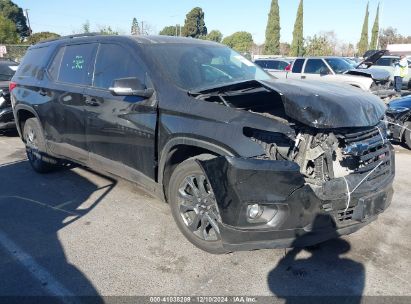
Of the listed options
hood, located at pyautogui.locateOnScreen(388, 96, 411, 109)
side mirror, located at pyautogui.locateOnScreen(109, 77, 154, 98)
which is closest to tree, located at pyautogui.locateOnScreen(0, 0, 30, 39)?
hood, located at pyautogui.locateOnScreen(388, 96, 411, 109)

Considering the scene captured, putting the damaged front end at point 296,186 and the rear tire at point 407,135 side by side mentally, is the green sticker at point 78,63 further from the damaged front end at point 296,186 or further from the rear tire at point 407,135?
the rear tire at point 407,135

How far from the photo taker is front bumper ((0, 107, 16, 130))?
7993mm

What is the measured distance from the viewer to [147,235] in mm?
3816

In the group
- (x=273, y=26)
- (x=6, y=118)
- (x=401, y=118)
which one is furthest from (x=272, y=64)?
(x=273, y=26)

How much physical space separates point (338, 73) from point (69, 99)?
10.4 metres

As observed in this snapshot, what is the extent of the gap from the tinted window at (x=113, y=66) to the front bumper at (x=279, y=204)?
1532 mm

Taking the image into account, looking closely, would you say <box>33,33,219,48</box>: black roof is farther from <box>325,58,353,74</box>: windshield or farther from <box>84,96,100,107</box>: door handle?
<box>325,58,353,74</box>: windshield

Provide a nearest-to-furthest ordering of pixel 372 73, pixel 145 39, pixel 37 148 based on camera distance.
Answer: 1. pixel 145 39
2. pixel 37 148
3. pixel 372 73

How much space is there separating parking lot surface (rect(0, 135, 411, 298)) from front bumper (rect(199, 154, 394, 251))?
0.35m

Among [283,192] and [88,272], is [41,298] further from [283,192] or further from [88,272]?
[283,192]

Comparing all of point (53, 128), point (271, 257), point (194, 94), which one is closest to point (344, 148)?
point (271, 257)

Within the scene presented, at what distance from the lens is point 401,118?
7.35m

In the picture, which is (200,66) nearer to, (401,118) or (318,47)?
(401,118)

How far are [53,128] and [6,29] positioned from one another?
124ft
